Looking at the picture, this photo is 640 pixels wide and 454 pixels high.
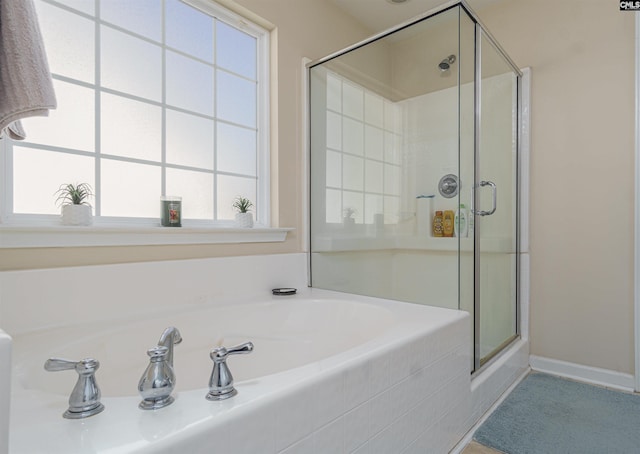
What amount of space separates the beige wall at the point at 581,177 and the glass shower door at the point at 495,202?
0.14 meters

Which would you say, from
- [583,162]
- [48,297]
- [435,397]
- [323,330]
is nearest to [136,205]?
[48,297]

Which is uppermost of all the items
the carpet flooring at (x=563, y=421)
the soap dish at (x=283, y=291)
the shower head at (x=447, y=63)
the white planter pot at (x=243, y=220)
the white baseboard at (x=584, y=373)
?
the shower head at (x=447, y=63)

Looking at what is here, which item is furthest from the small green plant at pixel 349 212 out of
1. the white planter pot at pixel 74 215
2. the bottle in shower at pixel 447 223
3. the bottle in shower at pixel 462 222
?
the white planter pot at pixel 74 215

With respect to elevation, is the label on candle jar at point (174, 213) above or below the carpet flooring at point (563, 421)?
above

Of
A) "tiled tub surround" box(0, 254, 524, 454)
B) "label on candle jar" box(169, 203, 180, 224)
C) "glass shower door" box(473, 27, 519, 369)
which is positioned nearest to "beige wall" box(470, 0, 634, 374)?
"glass shower door" box(473, 27, 519, 369)

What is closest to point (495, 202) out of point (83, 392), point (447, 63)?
point (447, 63)

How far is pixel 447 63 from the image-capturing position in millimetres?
1989

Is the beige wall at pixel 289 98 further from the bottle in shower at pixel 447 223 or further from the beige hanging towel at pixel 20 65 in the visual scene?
the beige hanging towel at pixel 20 65

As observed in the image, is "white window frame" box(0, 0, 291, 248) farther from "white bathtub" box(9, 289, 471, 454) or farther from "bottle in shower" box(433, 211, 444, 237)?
"bottle in shower" box(433, 211, 444, 237)

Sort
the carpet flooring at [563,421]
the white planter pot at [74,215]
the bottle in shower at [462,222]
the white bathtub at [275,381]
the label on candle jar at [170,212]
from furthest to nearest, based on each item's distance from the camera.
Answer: the bottle in shower at [462,222], the label on candle jar at [170,212], the carpet flooring at [563,421], the white planter pot at [74,215], the white bathtub at [275,381]

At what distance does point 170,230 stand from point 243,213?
1.44ft

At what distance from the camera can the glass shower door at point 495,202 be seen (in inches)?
74.2

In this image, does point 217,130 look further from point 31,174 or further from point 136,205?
point 31,174

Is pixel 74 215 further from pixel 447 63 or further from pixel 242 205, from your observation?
pixel 447 63
